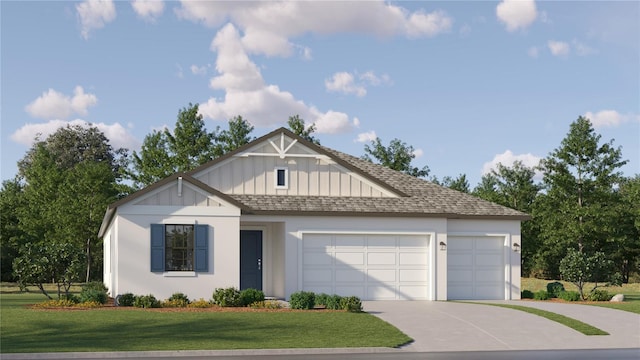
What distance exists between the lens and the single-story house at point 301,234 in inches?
1108

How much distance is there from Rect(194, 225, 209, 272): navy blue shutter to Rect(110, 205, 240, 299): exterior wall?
0.53 feet

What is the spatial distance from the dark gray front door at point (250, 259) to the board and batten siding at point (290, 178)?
65.1 inches

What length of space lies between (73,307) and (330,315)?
313 inches

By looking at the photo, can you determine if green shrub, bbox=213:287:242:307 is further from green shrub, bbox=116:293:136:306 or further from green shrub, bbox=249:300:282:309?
green shrub, bbox=116:293:136:306

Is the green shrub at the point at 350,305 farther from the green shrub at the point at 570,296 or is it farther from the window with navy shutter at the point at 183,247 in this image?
the green shrub at the point at 570,296

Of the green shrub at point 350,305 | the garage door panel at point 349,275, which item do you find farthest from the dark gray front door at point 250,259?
the green shrub at point 350,305

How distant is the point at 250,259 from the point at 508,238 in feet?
33.7

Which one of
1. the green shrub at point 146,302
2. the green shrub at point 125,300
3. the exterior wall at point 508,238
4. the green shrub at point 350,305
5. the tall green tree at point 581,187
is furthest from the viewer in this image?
the tall green tree at point 581,187

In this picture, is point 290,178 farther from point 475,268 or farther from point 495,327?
point 495,327

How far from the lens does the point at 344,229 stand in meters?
31.2

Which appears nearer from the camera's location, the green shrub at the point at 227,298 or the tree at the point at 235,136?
the green shrub at the point at 227,298

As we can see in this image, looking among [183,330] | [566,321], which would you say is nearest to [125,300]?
[183,330]

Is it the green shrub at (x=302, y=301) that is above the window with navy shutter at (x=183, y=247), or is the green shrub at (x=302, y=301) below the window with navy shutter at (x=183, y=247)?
below

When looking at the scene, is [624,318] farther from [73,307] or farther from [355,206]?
[73,307]
